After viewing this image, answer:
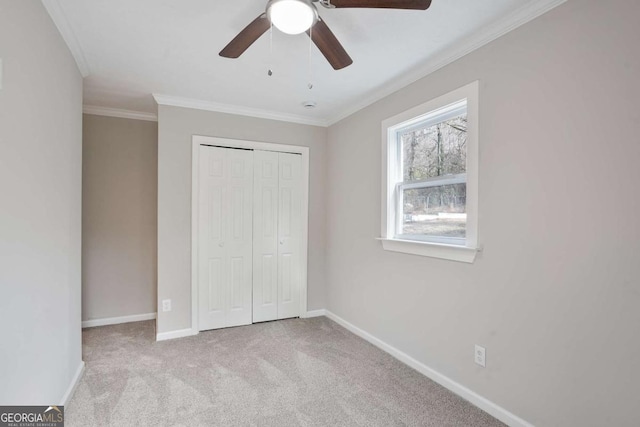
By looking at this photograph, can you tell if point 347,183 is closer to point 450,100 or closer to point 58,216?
point 450,100

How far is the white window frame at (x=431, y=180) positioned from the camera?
218cm

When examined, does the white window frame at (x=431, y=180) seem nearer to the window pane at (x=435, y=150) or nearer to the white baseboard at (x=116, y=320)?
the window pane at (x=435, y=150)

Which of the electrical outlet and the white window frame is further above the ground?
the white window frame

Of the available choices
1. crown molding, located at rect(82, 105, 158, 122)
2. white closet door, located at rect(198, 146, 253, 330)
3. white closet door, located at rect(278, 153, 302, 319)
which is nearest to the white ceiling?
crown molding, located at rect(82, 105, 158, 122)

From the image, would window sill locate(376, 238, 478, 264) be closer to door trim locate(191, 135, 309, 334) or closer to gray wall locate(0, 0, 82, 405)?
door trim locate(191, 135, 309, 334)

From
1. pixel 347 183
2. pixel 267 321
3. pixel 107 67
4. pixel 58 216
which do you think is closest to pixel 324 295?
pixel 267 321

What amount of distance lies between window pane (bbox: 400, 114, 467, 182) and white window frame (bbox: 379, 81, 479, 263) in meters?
0.06

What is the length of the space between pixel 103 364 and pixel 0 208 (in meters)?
1.96

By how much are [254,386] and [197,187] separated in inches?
81.0

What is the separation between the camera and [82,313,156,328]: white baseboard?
366 centimetres

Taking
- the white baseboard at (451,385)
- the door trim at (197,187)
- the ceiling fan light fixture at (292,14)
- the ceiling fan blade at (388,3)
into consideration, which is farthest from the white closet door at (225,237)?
the ceiling fan blade at (388,3)

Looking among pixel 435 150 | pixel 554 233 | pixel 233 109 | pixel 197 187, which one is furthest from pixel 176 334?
pixel 554 233

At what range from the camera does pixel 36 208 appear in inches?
A: 66.4

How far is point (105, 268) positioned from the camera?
12.3 ft
